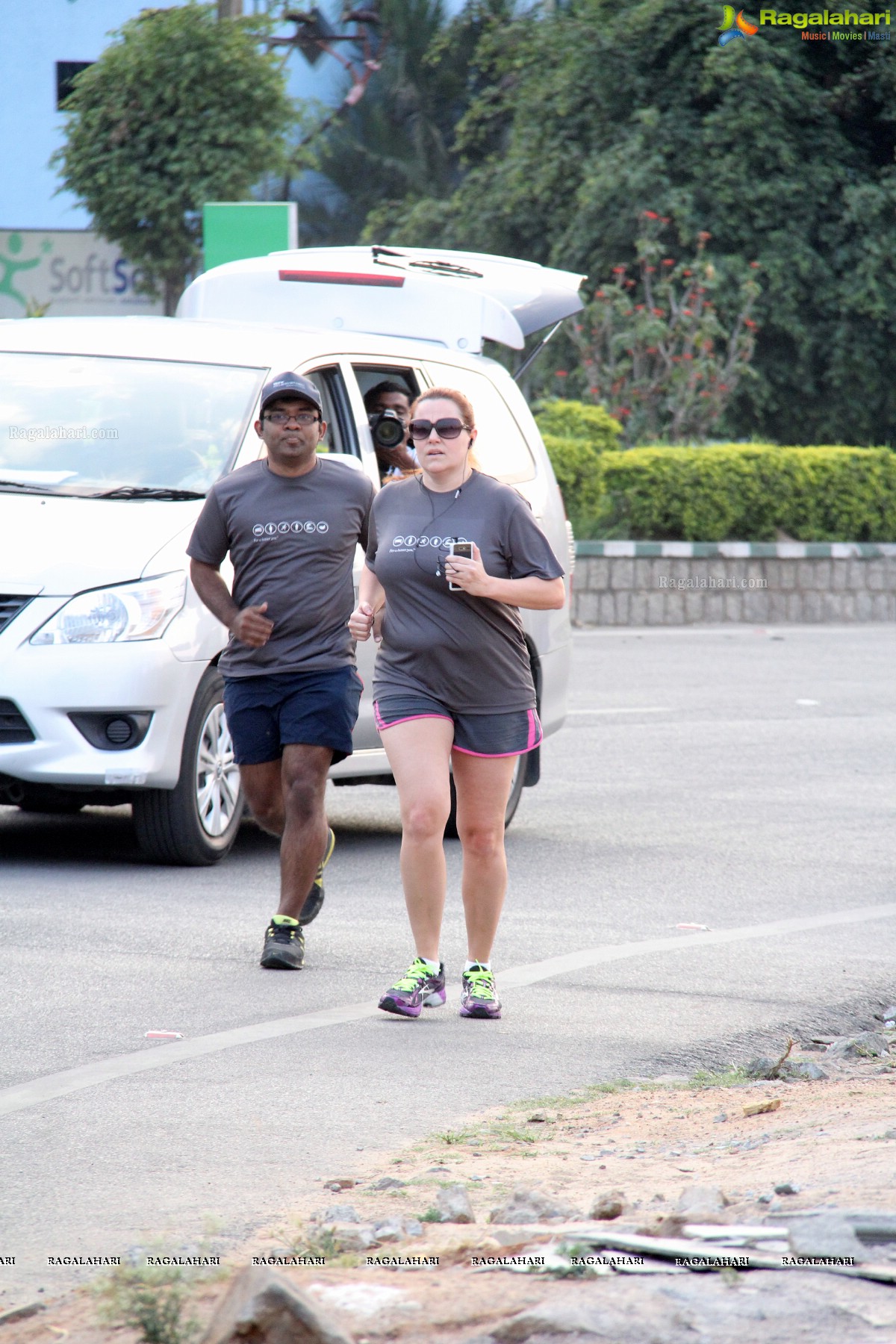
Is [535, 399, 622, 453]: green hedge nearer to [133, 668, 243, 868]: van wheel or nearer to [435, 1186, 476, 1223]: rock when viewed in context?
[133, 668, 243, 868]: van wheel

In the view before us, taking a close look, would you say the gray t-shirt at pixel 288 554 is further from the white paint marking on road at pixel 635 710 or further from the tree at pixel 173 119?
the tree at pixel 173 119

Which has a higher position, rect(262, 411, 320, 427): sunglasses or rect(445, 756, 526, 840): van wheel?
rect(262, 411, 320, 427): sunglasses

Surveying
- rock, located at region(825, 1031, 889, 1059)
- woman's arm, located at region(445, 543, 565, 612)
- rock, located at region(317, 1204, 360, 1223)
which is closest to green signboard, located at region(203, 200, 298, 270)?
woman's arm, located at region(445, 543, 565, 612)

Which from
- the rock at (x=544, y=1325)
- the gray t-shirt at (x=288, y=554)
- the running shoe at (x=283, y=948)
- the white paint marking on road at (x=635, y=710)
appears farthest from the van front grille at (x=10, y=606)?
the white paint marking on road at (x=635, y=710)

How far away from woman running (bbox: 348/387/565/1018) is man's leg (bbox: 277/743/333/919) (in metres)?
0.65

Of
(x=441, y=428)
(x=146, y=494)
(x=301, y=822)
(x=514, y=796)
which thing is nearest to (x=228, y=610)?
(x=301, y=822)

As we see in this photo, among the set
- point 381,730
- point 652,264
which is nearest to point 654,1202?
point 381,730

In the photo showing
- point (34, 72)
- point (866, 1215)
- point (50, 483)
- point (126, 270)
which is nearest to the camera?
point (866, 1215)

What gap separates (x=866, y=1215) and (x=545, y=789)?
7.56m

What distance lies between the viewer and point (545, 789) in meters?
10.9

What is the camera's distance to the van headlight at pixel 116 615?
7.57m

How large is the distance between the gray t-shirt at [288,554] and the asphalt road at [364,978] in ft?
3.24

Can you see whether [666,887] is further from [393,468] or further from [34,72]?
[34,72]

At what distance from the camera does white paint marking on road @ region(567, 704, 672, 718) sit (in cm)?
1420
